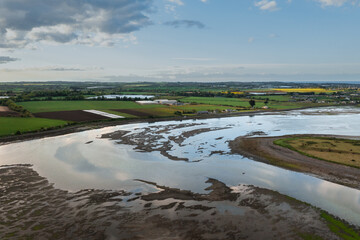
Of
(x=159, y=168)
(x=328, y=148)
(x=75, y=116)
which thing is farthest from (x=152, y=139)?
(x=75, y=116)

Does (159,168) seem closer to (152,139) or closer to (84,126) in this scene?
(152,139)

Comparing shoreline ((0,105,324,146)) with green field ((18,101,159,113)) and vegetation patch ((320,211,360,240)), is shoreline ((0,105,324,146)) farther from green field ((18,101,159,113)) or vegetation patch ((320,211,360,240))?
vegetation patch ((320,211,360,240))

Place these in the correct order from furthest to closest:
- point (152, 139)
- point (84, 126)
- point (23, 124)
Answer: point (84, 126), point (23, 124), point (152, 139)

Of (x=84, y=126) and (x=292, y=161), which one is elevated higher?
(x=84, y=126)

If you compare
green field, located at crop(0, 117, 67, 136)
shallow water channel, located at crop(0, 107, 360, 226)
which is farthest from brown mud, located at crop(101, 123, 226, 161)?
green field, located at crop(0, 117, 67, 136)

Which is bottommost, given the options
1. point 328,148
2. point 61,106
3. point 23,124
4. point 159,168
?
point 159,168

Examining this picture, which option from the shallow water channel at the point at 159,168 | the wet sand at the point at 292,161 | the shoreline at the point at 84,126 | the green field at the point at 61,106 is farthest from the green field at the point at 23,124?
the wet sand at the point at 292,161

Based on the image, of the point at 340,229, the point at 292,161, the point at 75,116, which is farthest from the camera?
the point at 75,116

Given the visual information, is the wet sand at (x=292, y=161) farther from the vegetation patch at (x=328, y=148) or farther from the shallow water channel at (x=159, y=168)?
the shallow water channel at (x=159, y=168)
